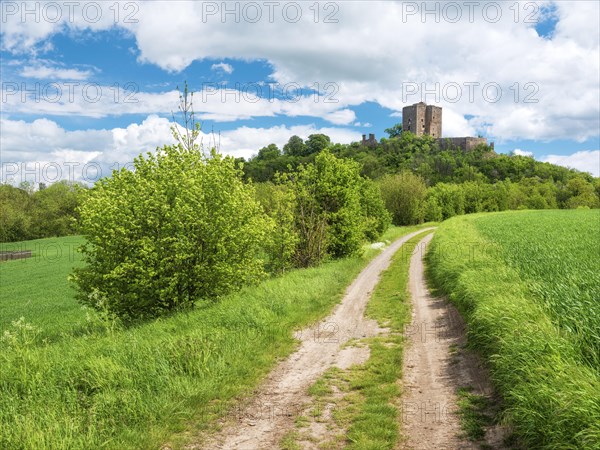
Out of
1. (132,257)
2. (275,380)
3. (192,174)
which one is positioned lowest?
(275,380)

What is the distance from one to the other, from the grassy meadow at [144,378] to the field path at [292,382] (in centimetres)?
34

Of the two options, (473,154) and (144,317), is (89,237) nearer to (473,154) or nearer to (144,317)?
(144,317)

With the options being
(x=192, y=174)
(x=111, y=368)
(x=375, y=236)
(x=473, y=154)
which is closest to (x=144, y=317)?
(x=192, y=174)

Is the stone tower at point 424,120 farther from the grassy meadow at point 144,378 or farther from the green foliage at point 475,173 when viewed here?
the grassy meadow at point 144,378

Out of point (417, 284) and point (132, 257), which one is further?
point (417, 284)

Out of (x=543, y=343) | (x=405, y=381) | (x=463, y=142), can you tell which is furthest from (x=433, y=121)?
(x=543, y=343)

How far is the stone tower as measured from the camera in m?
172

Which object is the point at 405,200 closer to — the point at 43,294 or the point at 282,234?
the point at 282,234

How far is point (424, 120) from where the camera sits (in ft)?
572

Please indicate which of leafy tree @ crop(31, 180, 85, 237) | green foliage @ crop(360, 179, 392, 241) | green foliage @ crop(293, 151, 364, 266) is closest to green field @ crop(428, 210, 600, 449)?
green foliage @ crop(293, 151, 364, 266)

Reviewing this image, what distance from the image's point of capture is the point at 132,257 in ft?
42.8

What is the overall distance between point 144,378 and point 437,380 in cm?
550

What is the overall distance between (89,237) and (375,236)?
105ft

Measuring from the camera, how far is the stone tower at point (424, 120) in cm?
17250
